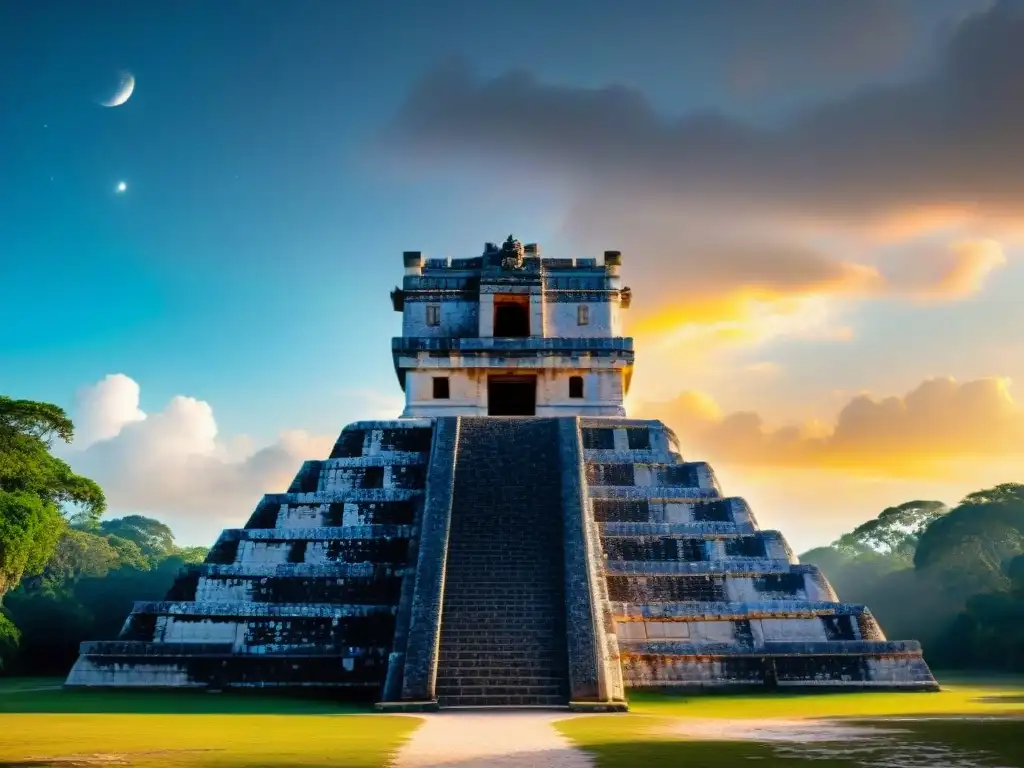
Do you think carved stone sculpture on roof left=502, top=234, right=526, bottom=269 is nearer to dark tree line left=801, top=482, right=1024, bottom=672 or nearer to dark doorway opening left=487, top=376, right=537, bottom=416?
dark doorway opening left=487, top=376, right=537, bottom=416

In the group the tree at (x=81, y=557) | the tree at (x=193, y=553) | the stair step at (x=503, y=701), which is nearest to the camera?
the stair step at (x=503, y=701)

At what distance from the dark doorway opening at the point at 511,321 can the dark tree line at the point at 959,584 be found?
12.3 metres

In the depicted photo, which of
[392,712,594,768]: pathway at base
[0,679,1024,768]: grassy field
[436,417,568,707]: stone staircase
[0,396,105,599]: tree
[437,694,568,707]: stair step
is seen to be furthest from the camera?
[0,396,105,599]: tree

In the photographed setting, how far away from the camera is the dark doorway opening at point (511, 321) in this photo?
2055cm

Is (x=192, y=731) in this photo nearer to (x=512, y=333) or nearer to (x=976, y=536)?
(x=512, y=333)

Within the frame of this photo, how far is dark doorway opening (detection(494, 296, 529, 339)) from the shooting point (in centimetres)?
2055

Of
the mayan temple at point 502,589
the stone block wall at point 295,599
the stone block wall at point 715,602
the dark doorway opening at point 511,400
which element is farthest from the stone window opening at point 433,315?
the stone block wall at point 715,602

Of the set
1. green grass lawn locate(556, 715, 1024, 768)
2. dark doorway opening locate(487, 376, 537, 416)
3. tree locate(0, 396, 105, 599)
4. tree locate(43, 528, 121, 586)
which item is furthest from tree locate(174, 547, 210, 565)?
green grass lawn locate(556, 715, 1024, 768)

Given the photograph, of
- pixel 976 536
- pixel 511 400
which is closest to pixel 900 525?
pixel 976 536

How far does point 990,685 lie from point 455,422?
9372 mm

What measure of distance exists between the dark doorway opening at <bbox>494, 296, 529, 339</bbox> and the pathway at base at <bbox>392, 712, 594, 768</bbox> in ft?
41.4

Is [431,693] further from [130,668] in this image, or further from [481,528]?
[130,668]

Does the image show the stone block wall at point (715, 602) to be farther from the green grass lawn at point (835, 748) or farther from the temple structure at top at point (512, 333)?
the temple structure at top at point (512, 333)

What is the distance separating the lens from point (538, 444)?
1574 cm
